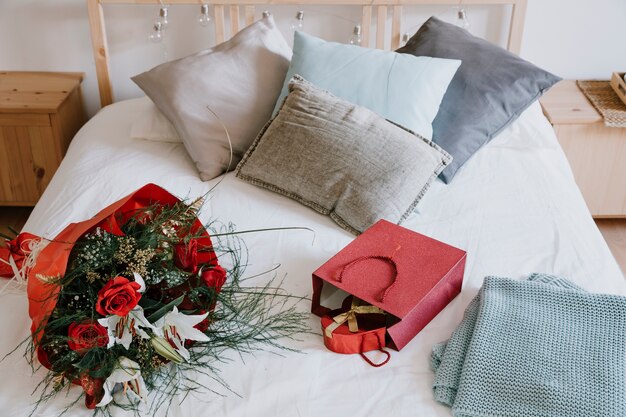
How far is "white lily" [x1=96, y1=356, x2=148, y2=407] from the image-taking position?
133 centimetres

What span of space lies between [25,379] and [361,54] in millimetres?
1404

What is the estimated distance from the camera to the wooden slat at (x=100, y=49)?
103 inches

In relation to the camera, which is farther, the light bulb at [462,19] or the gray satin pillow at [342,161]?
the light bulb at [462,19]

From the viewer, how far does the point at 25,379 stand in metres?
1.43

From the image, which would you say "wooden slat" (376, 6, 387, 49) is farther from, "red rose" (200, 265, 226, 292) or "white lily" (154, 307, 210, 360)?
"white lily" (154, 307, 210, 360)

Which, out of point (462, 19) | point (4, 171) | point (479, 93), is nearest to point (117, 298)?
point (479, 93)

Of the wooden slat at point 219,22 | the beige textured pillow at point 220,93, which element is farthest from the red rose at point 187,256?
the wooden slat at point 219,22

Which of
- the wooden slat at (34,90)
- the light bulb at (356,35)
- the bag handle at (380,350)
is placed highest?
the light bulb at (356,35)

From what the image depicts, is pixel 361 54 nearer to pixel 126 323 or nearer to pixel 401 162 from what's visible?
pixel 401 162

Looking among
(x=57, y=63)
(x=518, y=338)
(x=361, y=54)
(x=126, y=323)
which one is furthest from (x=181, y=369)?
(x=57, y=63)

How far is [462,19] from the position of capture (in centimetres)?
270

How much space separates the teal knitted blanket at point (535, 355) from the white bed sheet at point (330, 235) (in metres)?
0.06

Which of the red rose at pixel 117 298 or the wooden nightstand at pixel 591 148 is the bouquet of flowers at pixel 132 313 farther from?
the wooden nightstand at pixel 591 148

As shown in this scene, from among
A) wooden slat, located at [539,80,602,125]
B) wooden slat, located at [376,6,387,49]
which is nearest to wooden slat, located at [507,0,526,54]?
wooden slat, located at [539,80,602,125]
